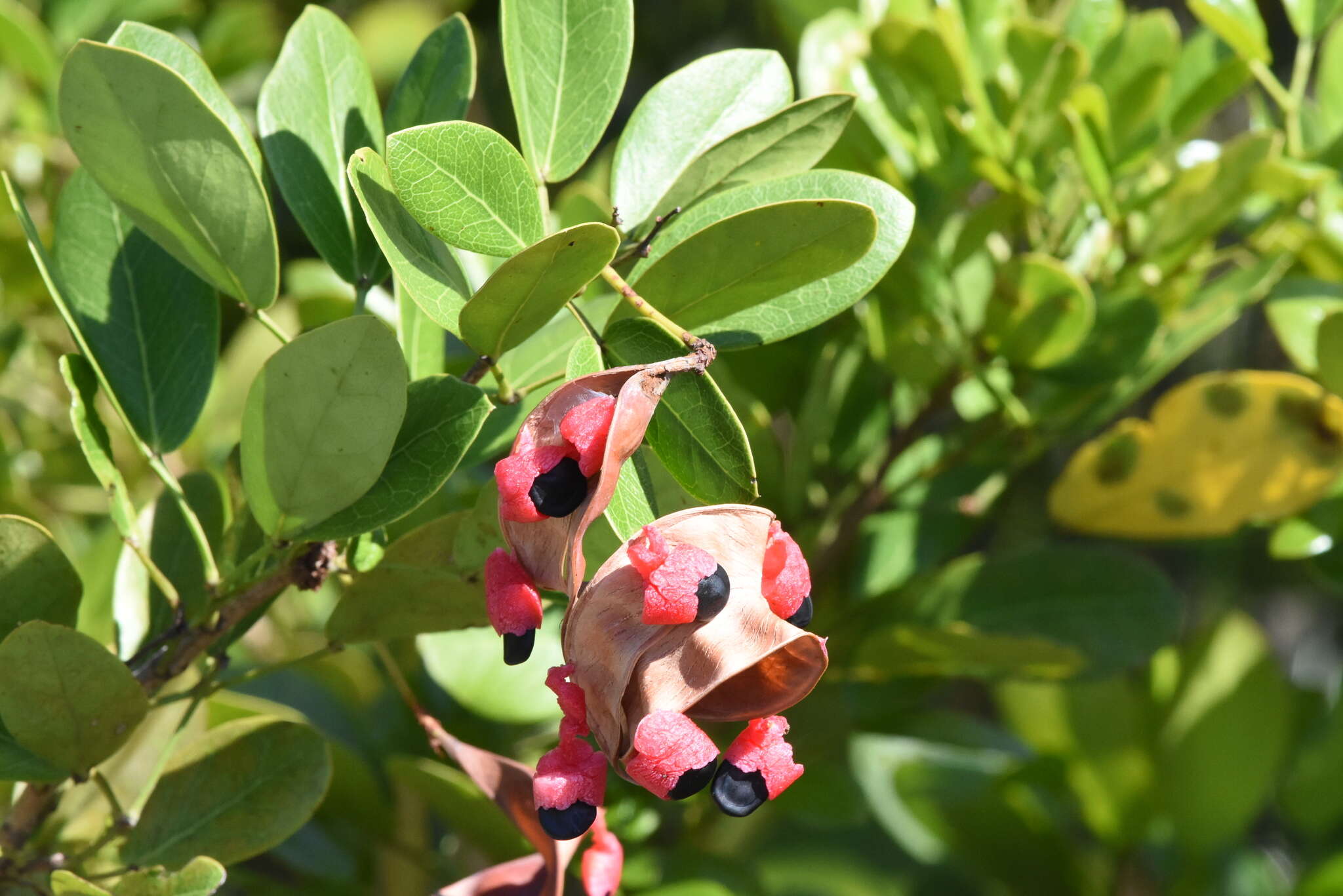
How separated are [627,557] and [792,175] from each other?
0.25 metres

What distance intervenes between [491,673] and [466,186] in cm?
42

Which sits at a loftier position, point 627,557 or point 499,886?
point 627,557

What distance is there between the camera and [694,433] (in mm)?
511

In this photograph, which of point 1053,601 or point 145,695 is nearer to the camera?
point 145,695

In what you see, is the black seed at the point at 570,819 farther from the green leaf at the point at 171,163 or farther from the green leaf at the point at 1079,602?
Answer: the green leaf at the point at 1079,602

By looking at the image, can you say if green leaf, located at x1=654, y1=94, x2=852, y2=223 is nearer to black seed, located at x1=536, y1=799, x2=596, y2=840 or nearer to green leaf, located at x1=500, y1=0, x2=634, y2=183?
green leaf, located at x1=500, y1=0, x2=634, y2=183

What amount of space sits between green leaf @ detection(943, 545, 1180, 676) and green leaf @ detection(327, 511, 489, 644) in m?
0.48

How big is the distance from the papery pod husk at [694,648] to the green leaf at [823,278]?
15cm

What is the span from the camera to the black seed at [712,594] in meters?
0.43

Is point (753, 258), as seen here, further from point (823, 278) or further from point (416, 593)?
point (416, 593)

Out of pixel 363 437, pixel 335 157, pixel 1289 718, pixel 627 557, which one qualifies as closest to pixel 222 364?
pixel 335 157

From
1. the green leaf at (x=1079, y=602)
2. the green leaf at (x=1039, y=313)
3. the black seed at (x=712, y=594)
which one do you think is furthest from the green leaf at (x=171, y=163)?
the green leaf at (x=1079, y=602)

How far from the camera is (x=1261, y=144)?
2.69 ft

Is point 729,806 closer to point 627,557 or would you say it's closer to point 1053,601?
point 627,557
